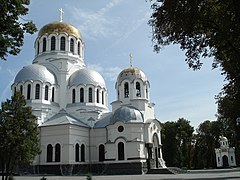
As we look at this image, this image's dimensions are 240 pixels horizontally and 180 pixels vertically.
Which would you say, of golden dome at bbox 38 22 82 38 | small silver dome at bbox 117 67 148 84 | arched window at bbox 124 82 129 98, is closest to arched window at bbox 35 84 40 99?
golden dome at bbox 38 22 82 38

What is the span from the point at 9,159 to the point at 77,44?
87.7 feet

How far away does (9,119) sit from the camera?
19.8m

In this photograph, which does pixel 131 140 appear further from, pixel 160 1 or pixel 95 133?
pixel 160 1

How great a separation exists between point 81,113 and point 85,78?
5.03 m

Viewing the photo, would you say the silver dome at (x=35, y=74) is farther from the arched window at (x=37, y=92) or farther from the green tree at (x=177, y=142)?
the green tree at (x=177, y=142)

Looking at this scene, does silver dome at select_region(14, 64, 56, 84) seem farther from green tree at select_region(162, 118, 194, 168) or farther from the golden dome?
green tree at select_region(162, 118, 194, 168)

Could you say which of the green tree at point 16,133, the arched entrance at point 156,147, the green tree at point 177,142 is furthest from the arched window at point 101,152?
the green tree at point 177,142

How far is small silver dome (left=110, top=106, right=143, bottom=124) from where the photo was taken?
34.9 meters

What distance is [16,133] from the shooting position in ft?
64.2

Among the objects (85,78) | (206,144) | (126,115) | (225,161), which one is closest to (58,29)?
(85,78)

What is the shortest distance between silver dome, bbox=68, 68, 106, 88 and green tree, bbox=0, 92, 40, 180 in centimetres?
1927

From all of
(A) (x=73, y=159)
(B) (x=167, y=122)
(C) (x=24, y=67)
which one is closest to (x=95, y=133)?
(A) (x=73, y=159)

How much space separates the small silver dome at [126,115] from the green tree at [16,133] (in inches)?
609

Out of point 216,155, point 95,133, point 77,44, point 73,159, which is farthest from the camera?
Answer: point 216,155
